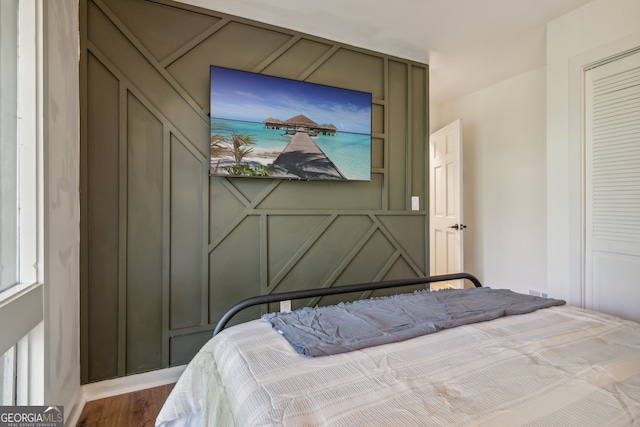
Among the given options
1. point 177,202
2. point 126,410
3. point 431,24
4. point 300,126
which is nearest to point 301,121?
point 300,126

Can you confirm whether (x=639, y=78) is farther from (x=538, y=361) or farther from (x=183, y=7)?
(x=183, y=7)

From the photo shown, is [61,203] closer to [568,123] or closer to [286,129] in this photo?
[286,129]

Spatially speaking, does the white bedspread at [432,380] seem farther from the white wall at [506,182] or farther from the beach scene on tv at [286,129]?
the white wall at [506,182]

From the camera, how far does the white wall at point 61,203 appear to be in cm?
124

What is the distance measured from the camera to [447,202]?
3547mm

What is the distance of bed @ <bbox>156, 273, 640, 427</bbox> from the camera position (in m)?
0.71

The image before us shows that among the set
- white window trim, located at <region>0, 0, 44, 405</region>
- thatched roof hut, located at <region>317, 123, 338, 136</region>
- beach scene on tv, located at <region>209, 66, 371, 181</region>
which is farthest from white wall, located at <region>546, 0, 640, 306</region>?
white window trim, located at <region>0, 0, 44, 405</region>

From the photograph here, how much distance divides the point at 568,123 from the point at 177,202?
2.84 metres

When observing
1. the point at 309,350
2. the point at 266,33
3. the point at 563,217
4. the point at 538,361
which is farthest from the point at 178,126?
the point at 563,217

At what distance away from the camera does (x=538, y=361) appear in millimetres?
947

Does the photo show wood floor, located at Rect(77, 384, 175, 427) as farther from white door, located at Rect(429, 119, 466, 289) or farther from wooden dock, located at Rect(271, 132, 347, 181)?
white door, located at Rect(429, 119, 466, 289)

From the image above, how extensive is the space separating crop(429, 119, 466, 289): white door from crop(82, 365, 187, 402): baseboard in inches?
105

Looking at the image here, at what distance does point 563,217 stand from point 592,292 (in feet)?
1.81

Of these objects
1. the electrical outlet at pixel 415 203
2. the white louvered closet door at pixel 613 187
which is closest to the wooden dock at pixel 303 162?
the electrical outlet at pixel 415 203
